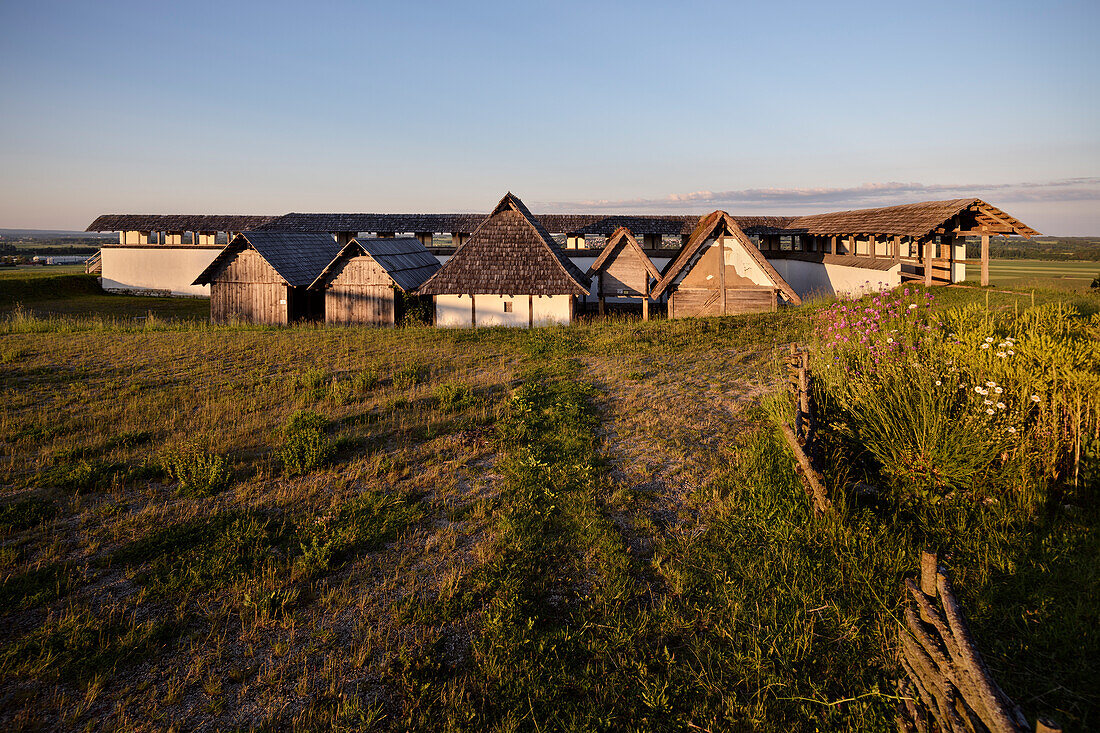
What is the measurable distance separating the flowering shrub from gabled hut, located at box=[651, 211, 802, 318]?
50.0ft

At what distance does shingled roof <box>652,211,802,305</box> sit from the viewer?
22.6m

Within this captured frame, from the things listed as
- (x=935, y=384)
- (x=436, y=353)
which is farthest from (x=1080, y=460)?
(x=436, y=353)

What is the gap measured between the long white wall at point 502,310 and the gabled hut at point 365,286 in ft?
6.89

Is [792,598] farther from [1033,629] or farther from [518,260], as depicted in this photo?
[518,260]

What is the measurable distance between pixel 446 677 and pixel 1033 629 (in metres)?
4.47

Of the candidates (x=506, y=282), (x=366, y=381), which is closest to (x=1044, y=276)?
(x=506, y=282)

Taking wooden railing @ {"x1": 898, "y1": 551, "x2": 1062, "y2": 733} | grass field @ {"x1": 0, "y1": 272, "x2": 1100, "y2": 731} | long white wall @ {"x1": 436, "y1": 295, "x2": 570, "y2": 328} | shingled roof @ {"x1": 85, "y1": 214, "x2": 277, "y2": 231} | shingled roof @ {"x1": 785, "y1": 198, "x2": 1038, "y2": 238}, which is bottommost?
grass field @ {"x1": 0, "y1": 272, "x2": 1100, "y2": 731}

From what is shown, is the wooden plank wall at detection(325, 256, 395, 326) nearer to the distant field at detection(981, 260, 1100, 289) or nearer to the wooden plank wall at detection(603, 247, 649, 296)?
the wooden plank wall at detection(603, 247, 649, 296)

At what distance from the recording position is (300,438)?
8.98 m

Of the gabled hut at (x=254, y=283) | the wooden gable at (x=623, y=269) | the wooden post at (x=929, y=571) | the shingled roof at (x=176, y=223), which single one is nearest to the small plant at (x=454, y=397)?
the wooden post at (x=929, y=571)

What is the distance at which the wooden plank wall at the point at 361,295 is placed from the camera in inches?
986

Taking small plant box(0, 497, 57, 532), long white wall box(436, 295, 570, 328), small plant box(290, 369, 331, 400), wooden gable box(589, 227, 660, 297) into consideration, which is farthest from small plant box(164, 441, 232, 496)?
wooden gable box(589, 227, 660, 297)

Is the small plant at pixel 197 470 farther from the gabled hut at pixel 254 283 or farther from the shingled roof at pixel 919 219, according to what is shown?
the shingled roof at pixel 919 219

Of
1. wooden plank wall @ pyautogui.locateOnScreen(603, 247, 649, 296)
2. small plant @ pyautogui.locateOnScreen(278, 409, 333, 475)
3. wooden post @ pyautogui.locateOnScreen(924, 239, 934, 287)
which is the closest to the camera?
small plant @ pyautogui.locateOnScreen(278, 409, 333, 475)
